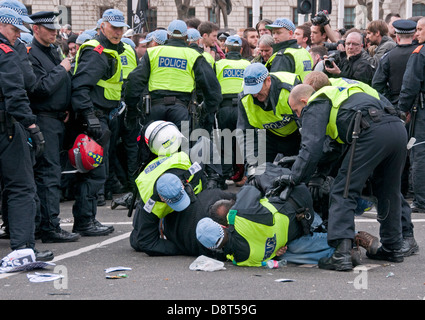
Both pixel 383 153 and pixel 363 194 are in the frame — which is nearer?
pixel 383 153

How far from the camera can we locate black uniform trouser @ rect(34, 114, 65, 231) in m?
7.73

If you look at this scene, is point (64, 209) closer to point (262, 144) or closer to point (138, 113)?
point (138, 113)

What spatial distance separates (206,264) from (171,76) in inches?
141

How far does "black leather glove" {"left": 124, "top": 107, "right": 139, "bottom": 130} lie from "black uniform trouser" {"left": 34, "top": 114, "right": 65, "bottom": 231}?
2172 mm

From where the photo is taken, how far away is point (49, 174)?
7812 millimetres

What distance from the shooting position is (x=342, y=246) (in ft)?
21.1

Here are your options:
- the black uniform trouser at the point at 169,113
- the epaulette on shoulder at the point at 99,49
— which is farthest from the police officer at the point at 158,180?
the black uniform trouser at the point at 169,113

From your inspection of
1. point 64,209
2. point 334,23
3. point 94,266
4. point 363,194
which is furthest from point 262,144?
point 334,23

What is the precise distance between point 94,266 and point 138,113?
3.65 meters

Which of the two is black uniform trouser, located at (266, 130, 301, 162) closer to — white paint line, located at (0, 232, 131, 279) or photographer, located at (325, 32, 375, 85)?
white paint line, located at (0, 232, 131, 279)

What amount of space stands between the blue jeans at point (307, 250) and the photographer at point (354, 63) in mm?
3989

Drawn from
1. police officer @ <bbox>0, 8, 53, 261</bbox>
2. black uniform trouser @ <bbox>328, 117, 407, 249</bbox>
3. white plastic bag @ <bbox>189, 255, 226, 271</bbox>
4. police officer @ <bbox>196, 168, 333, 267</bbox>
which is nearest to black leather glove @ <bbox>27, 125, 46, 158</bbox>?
police officer @ <bbox>0, 8, 53, 261</bbox>

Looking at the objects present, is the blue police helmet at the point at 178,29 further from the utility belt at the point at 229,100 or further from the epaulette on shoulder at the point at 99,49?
the utility belt at the point at 229,100
